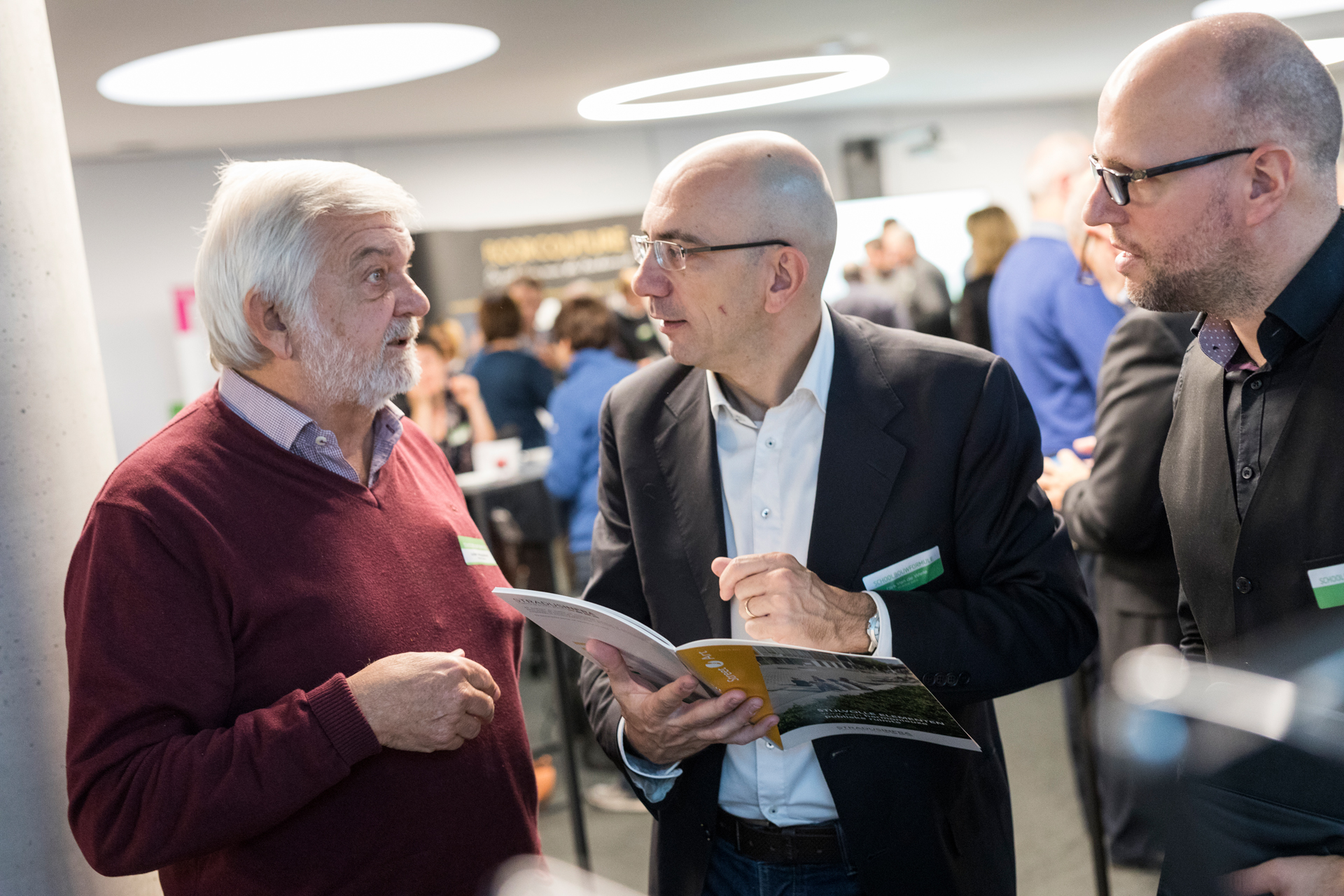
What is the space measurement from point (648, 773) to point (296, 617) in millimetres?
594

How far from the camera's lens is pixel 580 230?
9.56 meters

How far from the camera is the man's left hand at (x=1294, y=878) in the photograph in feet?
4.02

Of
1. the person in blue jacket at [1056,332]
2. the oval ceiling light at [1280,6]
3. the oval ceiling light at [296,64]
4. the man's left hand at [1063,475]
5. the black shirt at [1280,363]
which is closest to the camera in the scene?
the black shirt at [1280,363]

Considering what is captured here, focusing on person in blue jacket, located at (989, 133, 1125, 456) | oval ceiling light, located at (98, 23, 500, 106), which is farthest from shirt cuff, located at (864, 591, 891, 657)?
oval ceiling light, located at (98, 23, 500, 106)

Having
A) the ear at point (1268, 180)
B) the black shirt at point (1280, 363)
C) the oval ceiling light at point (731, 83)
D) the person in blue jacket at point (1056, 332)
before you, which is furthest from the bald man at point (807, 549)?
the oval ceiling light at point (731, 83)

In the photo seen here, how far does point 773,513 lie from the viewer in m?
1.71

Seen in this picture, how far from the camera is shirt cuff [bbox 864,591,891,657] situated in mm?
1518

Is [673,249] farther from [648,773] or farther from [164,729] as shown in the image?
[164,729]

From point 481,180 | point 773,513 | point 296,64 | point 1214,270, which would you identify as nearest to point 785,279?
point 773,513

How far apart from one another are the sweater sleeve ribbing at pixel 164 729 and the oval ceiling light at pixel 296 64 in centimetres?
405

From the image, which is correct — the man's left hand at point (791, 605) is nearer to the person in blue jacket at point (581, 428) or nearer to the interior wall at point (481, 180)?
the person in blue jacket at point (581, 428)

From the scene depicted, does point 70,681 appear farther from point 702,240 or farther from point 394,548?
point 702,240

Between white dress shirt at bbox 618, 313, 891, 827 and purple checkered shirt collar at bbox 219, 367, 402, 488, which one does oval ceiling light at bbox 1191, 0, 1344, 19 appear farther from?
purple checkered shirt collar at bbox 219, 367, 402, 488

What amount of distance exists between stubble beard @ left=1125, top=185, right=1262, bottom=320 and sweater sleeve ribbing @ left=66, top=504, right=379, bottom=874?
A: 1.27m
